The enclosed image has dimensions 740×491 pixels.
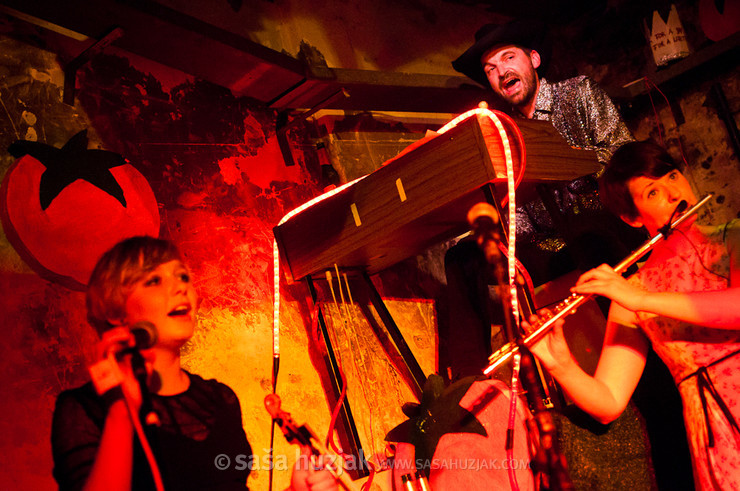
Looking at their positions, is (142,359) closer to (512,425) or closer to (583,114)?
(512,425)

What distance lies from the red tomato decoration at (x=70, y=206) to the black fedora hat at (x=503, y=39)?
2.07 metres

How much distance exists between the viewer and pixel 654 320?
2113 mm

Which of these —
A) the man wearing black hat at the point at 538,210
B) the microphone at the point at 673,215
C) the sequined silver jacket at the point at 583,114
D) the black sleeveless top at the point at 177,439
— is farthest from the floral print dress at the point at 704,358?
the black sleeveless top at the point at 177,439

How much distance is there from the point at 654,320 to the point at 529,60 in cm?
193

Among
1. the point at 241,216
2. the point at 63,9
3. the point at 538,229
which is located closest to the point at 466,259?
the point at 538,229

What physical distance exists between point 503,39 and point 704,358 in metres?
2.15

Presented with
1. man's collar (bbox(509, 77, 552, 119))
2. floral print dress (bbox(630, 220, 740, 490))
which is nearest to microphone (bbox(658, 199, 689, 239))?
floral print dress (bbox(630, 220, 740, 490))

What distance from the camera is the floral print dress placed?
6.31ft

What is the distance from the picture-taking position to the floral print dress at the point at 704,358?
1925 mm

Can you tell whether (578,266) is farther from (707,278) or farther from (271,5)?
(271,5)

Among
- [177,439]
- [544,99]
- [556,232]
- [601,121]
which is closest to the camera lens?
[177,439]

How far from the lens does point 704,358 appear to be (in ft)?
6.61

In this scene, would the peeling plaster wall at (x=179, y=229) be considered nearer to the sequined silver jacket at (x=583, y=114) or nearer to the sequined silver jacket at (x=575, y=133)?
the sequined silver jacket at (x=575, y=133)

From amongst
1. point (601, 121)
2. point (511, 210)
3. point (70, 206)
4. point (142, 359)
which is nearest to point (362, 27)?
point (601, 121)
